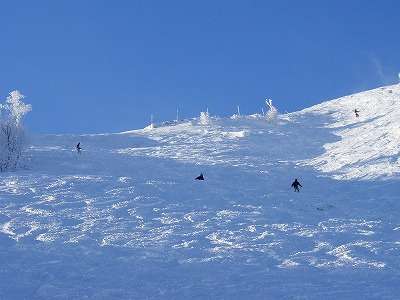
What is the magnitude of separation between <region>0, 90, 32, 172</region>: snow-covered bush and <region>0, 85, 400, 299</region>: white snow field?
1741 mm

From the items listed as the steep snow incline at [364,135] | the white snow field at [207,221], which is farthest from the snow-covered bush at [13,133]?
the steep snow incline at [364,135]

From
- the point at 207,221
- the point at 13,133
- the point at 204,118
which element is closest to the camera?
the point at 207,221

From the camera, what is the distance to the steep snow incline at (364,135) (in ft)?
131

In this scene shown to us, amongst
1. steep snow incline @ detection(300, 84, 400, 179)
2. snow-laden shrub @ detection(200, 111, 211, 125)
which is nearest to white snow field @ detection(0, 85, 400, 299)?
steep snow incline @ detection(300, 84, 400, 179)

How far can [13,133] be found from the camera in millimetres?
46625

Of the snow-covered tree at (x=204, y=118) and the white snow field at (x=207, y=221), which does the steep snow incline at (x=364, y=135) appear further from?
the snow-covered tree at (x=204, y=118)

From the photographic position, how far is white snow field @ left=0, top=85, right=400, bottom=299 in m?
17.8

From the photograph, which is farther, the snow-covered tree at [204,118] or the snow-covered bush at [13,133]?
the snow-covered tree at [204,118]

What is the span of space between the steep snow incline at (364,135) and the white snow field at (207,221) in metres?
0.24

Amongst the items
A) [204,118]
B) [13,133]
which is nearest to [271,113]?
[204,118]

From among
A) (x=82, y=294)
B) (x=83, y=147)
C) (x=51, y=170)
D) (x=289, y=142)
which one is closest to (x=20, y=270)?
(x=82, y=294)

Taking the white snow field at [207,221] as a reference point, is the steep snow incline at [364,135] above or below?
above

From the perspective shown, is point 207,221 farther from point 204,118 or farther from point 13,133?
point 204,118

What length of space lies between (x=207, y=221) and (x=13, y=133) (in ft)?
80.3
